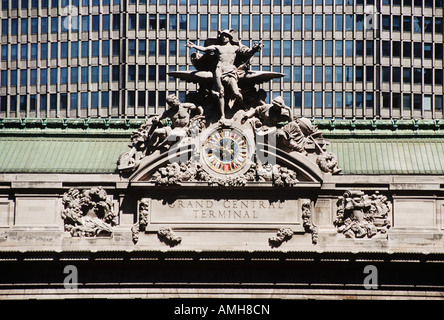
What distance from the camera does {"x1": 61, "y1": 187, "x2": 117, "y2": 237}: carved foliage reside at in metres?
90.4

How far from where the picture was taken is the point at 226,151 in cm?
9012

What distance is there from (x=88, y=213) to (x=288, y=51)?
69.7 meters

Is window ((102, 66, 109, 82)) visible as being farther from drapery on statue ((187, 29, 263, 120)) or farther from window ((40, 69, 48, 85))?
drapery on statue ((187, 29, 263, 120))

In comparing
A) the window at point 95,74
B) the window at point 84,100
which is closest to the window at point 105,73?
the window at point 95,74

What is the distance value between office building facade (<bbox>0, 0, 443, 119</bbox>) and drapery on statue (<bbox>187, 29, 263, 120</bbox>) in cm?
6388

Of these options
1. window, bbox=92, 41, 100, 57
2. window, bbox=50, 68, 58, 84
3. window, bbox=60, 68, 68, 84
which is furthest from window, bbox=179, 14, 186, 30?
window, bbox=50, 68, 58, 84

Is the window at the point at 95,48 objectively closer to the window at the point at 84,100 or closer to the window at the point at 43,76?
the window at the point at 84,100

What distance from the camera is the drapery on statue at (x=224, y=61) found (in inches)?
3556

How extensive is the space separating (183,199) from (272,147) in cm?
634

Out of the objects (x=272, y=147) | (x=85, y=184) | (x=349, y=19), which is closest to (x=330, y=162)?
(x=272, y=147)

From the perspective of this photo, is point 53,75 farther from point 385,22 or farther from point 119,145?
point 119,145

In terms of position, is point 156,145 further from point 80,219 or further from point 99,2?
point 99,2

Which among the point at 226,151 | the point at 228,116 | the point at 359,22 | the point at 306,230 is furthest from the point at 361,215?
the point at 359,22

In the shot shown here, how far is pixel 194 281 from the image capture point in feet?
292
